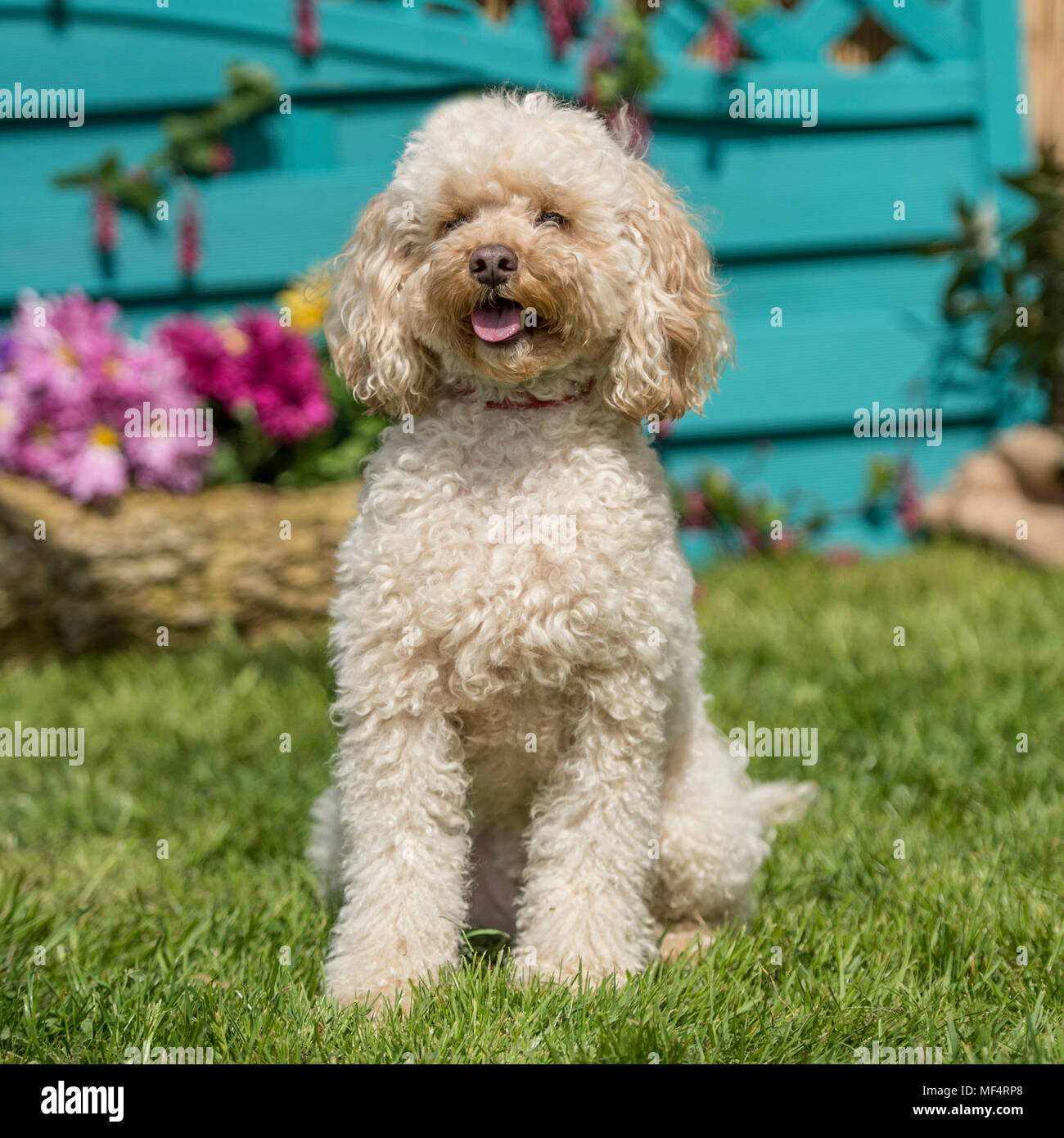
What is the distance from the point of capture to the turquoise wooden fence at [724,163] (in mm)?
5883

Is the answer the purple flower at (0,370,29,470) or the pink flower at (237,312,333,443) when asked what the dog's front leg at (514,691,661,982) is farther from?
the purple flower at (0,370,29,470)

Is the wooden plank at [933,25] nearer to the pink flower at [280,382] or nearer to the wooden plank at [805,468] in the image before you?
the wooden plank at [805,468]

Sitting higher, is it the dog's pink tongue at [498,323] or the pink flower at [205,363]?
the pink flower at [205,363]

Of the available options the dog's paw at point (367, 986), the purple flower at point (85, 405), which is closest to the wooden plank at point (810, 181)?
the purple flower at point (85, 405)

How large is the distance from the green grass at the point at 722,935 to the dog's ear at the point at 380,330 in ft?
3.62

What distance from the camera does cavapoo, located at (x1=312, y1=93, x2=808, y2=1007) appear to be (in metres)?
2.24

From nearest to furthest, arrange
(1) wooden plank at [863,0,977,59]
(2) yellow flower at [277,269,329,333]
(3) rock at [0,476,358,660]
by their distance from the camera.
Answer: (3) rock at [0,476,358,660]
(2) yellow flower at [277,269,329,333]
(1) wooden plank at [863,0,977,59]

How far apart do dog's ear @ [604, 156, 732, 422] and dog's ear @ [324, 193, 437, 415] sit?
376 mm

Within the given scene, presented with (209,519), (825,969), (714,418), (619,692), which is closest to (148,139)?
(209,519)

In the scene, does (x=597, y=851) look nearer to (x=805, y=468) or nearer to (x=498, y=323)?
(x=498, y=323)

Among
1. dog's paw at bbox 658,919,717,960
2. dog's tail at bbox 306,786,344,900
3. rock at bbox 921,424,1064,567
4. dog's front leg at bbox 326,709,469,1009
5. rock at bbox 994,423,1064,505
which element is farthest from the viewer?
rock at bbox 994,423,1064,505

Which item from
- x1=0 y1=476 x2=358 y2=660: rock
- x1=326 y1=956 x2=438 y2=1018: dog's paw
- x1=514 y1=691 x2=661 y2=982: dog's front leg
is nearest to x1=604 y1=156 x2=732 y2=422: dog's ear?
x1=514 y1=691 x2=661 y2=982: dog's front leg

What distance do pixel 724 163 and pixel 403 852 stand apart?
15.6 ft
